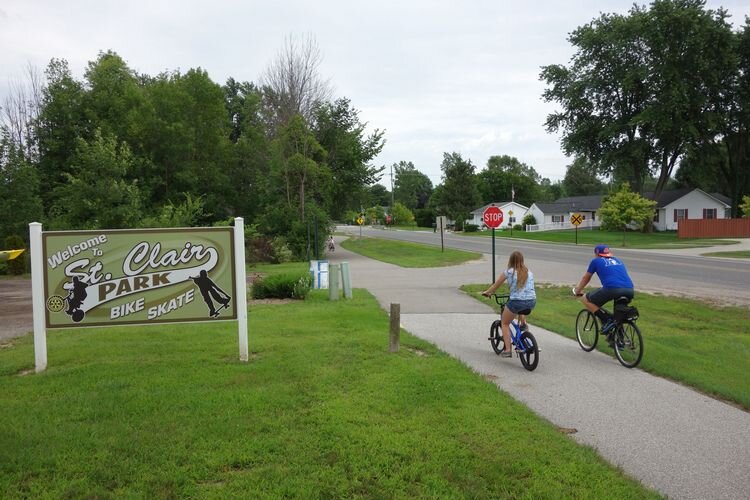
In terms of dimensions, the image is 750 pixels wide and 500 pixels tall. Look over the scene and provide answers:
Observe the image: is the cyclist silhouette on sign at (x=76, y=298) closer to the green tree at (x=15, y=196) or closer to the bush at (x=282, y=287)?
the bush at (x=282, y=287)

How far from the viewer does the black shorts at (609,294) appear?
746 cm

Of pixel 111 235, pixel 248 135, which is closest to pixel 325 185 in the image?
pixel 248 135

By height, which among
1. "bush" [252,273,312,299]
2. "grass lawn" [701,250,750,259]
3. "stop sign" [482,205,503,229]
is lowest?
"grass lawn" [701,250,750,259]

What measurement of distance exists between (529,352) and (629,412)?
5.67 ft

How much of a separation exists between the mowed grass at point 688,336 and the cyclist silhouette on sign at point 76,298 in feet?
23.1

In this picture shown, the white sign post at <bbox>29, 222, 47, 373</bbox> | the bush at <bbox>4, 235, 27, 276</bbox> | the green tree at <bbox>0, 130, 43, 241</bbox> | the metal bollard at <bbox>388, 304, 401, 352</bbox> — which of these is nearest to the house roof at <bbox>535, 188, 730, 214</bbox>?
the green tree at <bbox>0, 130, 43, 241</bbox>

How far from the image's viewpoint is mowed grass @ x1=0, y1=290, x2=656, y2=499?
3.68 meters

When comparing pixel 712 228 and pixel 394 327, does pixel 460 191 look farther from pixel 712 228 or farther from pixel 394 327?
pixel 394 327

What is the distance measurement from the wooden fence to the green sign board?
52648mm

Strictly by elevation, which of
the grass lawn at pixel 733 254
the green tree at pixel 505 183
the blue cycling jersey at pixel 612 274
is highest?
the green tree at pixel 505 183

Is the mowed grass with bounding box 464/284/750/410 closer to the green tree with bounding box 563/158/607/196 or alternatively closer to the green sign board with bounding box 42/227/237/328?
the green sign board with bounding box 42/227/237/328

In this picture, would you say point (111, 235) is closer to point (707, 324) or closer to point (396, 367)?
point (396, 367)

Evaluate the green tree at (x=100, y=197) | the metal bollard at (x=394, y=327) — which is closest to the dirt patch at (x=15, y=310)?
the green tree at (x=100, y=197)

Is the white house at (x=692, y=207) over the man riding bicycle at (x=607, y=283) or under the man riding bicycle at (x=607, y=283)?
over
